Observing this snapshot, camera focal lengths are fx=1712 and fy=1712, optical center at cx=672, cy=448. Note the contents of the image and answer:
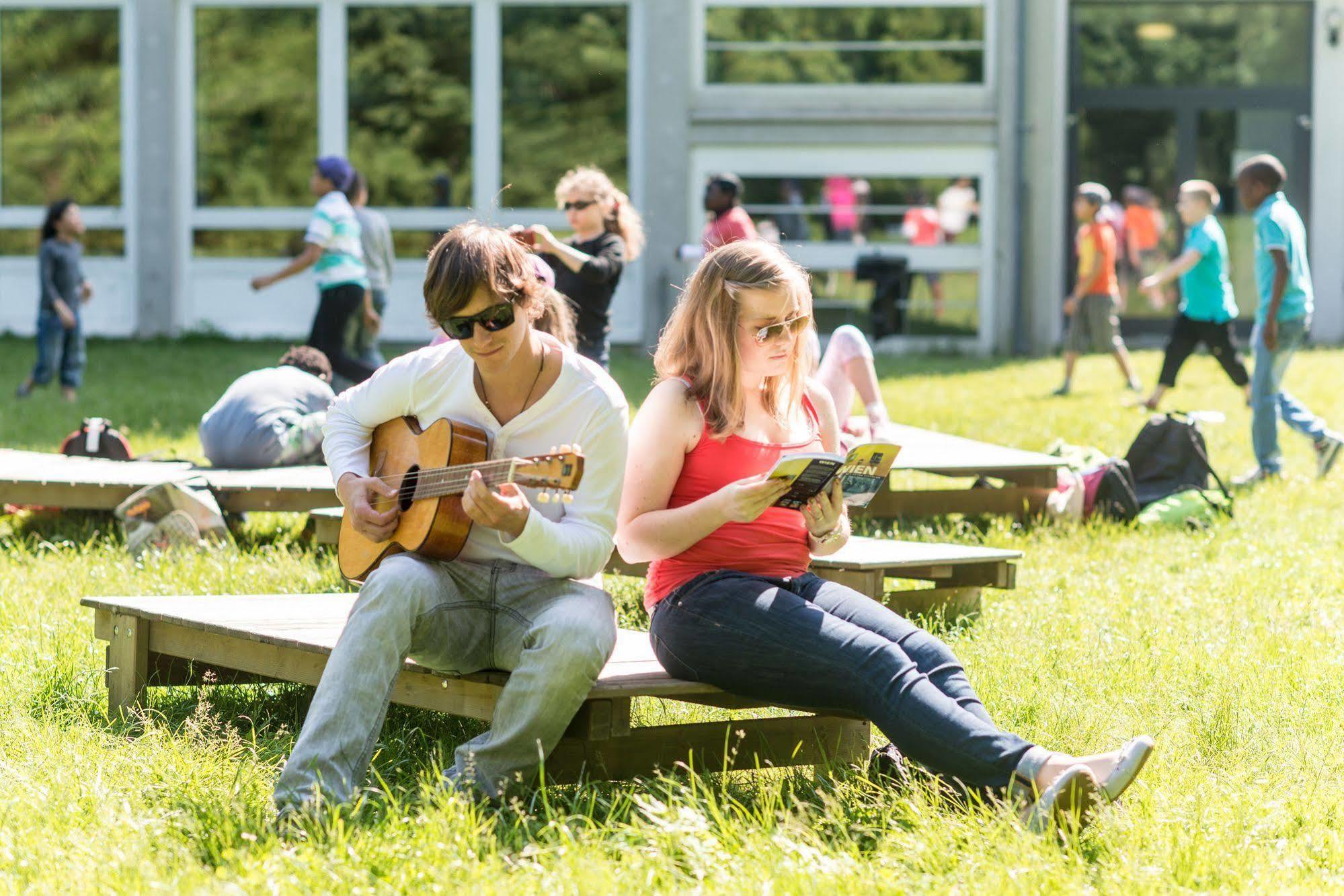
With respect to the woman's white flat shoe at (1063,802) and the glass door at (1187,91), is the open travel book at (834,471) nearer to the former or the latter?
the woman's white flat shoe at (1063,802)

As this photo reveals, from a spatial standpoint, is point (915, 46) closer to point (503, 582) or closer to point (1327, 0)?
point (1327, 0)

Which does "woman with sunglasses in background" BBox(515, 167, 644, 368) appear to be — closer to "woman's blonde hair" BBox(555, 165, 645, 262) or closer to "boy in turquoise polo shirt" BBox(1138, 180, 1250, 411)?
"woman's blonde hair" BBox(555, 165, 645, 262)

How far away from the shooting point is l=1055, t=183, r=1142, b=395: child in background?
14.1 metres

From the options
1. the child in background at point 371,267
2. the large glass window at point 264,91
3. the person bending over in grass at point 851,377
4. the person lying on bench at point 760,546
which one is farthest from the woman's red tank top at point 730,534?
the large glass window at point 264,91

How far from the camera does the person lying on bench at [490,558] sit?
375cm

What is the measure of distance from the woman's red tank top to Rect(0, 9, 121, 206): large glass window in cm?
1658

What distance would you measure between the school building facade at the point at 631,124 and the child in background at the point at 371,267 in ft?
21.1

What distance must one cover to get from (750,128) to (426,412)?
14.8 meters

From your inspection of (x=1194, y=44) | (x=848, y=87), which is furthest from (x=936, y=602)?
(x=1194, y=44)

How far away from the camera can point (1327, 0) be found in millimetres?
19141

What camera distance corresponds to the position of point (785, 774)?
414cm

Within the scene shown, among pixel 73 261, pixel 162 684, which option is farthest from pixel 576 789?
pixel 73 261

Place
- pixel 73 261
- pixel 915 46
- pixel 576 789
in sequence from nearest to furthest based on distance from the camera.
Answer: pixel 576 789
pixel 73 261
pixel 915 46

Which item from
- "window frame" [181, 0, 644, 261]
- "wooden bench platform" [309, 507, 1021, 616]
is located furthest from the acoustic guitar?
"window frame" [181, 0, 644, 261]
